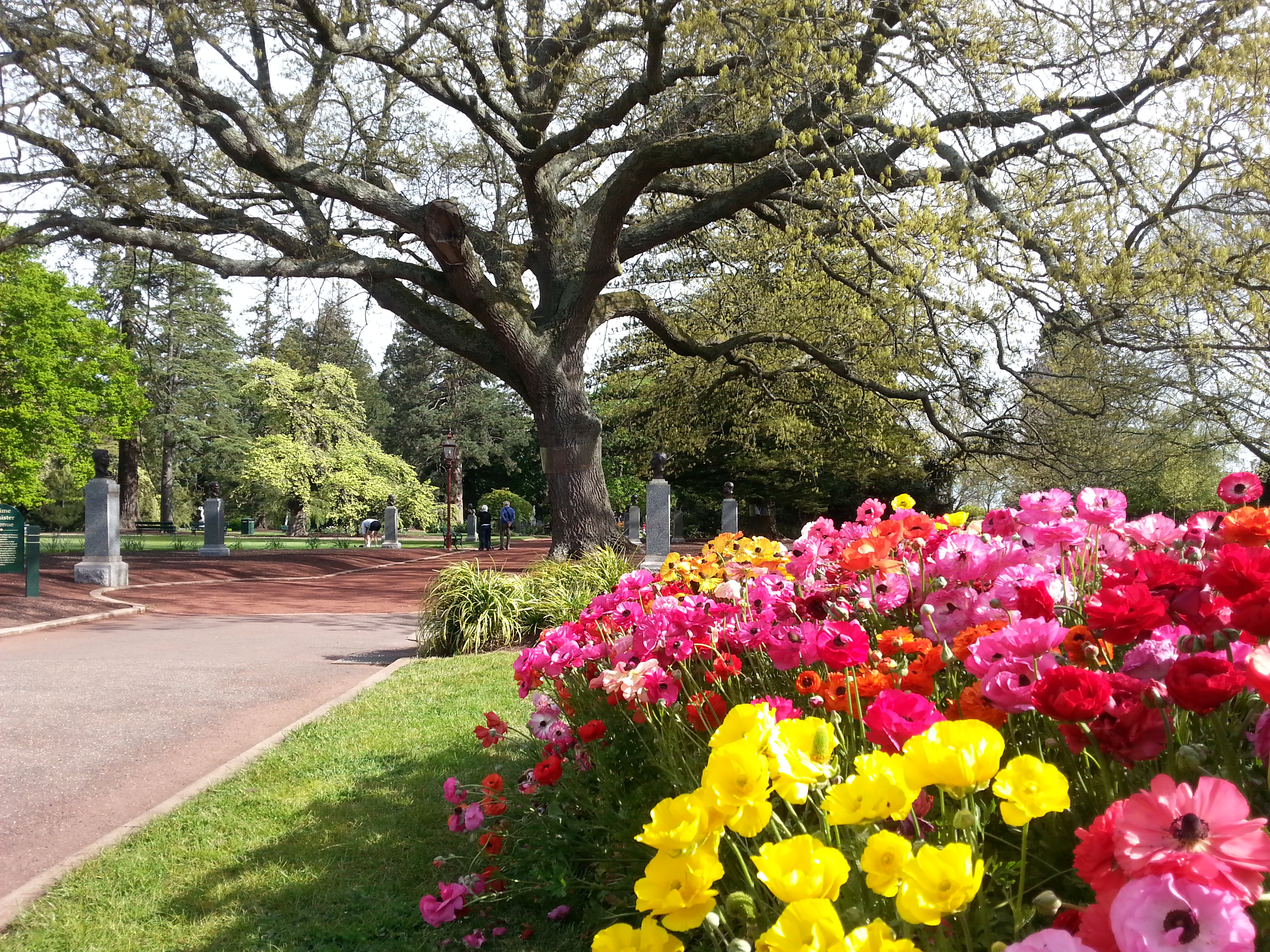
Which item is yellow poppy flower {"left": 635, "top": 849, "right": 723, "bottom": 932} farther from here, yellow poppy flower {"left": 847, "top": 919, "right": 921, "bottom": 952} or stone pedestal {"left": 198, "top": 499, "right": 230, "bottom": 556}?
stone pedestal {"left": 198, "top": 499, "right": 230, "bottom": 556}

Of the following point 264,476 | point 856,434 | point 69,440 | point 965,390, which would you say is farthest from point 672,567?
point 69,440

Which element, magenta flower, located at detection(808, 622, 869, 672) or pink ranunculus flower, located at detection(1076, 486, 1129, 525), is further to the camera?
pink ranunculus flower, located at detection(1076, 486, 1129, 525)

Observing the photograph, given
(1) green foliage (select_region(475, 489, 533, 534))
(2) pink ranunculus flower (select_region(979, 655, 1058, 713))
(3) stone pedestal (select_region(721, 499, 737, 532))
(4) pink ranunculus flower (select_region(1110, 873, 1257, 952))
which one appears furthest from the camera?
(1) green foliage (select_region(475, 489, 533, 534))

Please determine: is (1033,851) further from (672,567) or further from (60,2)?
(60,2)

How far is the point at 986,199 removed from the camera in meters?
10.8

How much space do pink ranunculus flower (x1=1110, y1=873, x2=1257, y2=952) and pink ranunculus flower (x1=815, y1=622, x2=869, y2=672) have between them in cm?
122

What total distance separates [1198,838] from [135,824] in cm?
477

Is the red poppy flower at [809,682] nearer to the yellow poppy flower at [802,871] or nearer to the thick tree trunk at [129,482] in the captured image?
the yellow poppy flower at [802,871]

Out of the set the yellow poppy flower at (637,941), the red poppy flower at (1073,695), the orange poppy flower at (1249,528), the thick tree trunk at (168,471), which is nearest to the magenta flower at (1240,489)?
the orange poppy flower at (1249,528)

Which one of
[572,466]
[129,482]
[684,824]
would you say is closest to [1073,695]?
[684,824]

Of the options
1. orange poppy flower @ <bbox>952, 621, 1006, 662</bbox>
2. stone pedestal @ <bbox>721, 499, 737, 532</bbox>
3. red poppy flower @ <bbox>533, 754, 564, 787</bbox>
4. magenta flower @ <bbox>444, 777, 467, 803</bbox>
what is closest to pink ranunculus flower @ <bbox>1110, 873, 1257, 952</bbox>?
orange poppy flower @ <bbox>952, 621, 1006, 662</bbox>

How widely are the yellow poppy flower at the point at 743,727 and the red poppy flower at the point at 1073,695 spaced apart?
0.48 meters

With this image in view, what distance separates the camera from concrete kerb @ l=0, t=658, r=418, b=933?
3650 mm

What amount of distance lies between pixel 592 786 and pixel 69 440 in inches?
1295
